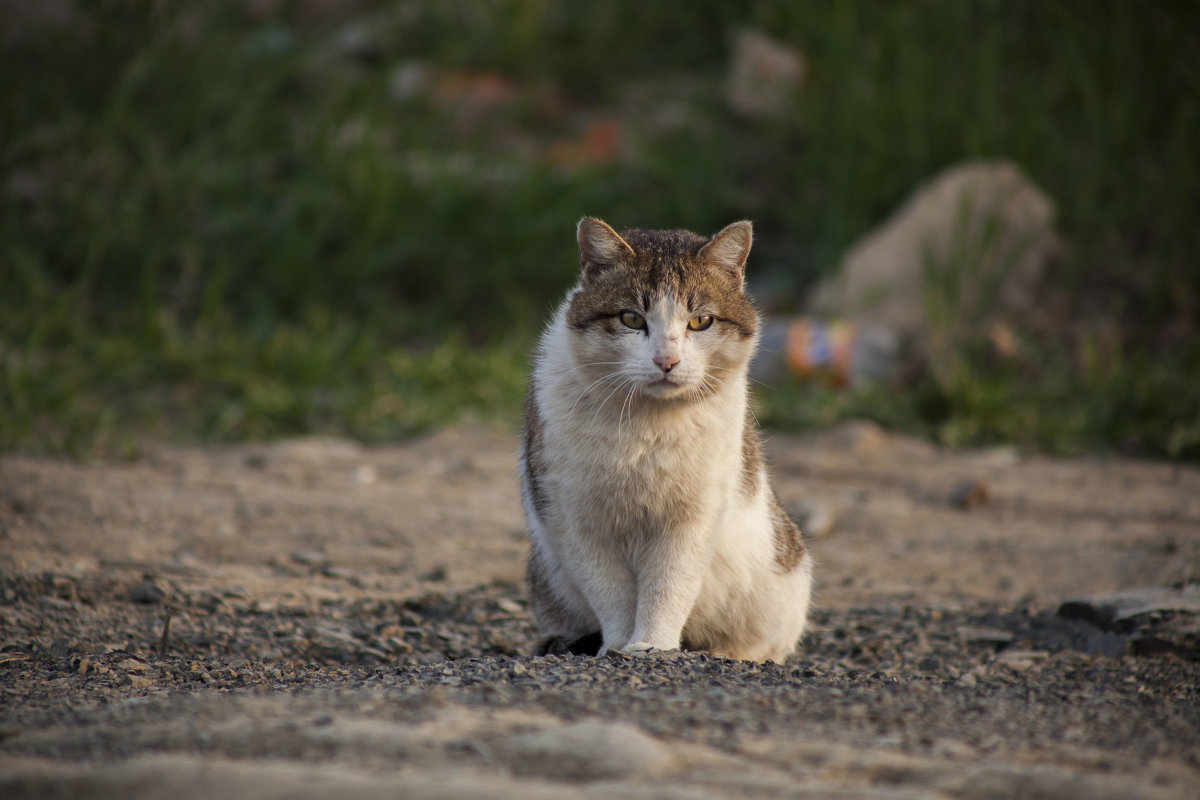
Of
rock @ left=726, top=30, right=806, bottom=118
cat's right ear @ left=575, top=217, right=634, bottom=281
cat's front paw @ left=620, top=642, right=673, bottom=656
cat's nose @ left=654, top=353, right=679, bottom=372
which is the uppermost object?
rock @ left=726, top=30, right=806, bottom=118

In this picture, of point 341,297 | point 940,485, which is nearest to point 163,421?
point 341,297

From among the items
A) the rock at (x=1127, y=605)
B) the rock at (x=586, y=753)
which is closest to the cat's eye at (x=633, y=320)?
the rock at (x=586, y=753)

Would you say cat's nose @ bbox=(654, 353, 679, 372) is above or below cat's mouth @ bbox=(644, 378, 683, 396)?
above

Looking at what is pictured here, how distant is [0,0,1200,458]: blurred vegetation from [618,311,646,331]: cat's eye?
2.84 metres

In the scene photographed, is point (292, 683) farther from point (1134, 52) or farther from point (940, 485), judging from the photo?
point (1134, 52)

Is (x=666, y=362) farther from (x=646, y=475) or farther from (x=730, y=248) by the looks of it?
(x=730, y=248)

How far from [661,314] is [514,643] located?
1160mm

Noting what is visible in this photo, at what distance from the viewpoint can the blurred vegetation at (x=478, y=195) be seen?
5.69 m

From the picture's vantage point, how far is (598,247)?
2.95 m

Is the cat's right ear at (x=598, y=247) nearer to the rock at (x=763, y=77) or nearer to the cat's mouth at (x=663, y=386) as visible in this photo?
the cat's mouth at (x=663, y=386)

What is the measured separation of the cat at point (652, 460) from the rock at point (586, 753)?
772 millimetres

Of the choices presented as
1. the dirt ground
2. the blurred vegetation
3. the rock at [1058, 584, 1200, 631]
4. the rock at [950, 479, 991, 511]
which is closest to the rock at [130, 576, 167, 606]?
the dirt ground

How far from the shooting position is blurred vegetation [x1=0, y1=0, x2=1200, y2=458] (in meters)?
5.69

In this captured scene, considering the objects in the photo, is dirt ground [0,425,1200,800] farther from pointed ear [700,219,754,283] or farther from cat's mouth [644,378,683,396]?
pointed ear [700,219,754,283]
